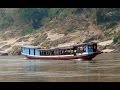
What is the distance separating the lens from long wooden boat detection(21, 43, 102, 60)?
3014 cm

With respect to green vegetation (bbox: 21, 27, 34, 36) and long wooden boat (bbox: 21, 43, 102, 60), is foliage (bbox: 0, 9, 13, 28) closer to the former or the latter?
green vegetation (bbox: 21, 27, 34, 36)

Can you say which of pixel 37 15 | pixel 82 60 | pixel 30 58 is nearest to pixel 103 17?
pixel 37 15

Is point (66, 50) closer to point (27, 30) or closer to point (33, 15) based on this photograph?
point (27, 30)

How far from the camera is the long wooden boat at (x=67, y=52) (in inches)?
1187

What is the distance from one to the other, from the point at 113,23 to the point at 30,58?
1582cm

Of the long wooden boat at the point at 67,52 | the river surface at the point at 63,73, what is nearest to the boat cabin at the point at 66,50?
the long wooden boat at the point at 67,52

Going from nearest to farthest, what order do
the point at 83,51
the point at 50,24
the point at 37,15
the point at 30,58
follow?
the point at 83,51, the point at 30,58, the point at 50,24, the point at 37,15

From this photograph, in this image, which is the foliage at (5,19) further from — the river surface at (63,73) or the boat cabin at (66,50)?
the river surface at (63,73)

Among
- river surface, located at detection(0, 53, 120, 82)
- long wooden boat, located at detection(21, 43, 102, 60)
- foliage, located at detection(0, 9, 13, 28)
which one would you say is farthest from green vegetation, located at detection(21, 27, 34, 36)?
river surface, located at detection(0, 53, 120, 82)

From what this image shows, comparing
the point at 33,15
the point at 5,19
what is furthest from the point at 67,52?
the point at 5,19

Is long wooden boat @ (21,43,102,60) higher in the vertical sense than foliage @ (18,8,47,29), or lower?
lower

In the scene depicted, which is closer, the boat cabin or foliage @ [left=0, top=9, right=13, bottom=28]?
the boat cabin
